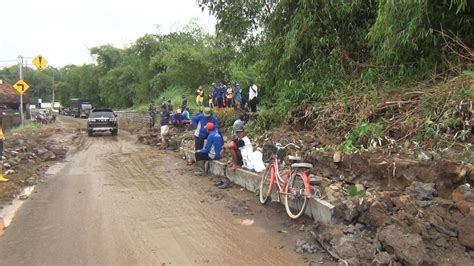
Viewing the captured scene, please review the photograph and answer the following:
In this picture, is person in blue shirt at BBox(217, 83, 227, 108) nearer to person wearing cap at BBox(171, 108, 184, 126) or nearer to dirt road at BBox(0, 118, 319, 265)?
person wearing cap at BBox(171, 108, 184, 126)

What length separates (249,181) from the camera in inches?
411

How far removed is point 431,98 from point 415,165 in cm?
204

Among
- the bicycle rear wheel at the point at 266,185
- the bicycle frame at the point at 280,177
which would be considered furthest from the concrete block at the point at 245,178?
the bicycle frame at the point at 280,177

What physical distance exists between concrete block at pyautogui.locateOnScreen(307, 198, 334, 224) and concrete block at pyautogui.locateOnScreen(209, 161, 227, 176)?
477 centimetres

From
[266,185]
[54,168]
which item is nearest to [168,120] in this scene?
[54,168]

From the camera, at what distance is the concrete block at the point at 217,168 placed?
40.1 feet

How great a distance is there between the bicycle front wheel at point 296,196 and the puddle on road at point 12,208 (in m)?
4.85

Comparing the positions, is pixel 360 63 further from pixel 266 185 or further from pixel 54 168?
pixel 54 168

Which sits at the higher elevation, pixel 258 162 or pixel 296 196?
pixel 258 162

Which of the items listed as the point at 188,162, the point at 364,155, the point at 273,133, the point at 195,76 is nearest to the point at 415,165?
the point at 364,155

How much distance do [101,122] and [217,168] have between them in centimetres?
1836

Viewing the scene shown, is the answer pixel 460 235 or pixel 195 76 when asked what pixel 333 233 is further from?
pixel 195 76

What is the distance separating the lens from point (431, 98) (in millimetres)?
8367

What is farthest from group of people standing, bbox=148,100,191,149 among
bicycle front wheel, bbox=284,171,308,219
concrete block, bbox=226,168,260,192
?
bicycle front wheel, bbox=284,171,308,219
